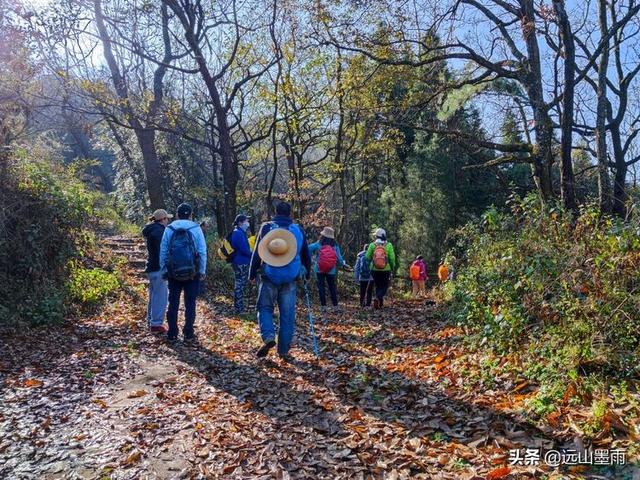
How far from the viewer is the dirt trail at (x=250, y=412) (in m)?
3.52

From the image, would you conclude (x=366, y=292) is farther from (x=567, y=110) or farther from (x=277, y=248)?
(x=277, y=248)

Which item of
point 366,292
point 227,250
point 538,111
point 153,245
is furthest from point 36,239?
point 538,111

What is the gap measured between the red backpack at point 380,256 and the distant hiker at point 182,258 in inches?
178

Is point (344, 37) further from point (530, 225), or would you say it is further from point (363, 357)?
point (363, 357)

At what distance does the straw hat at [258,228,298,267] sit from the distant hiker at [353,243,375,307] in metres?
5.06

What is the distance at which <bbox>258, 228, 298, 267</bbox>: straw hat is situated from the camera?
19.6 ft

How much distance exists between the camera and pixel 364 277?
452 inches

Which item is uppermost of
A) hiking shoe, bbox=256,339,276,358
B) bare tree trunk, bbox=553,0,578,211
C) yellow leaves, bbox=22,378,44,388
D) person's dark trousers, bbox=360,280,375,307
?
bare tree trunk, bbox=553,0,578,211

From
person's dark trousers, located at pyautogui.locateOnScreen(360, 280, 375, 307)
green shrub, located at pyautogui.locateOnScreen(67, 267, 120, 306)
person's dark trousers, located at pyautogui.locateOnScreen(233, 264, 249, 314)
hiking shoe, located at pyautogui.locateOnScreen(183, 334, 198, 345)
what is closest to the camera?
hiking shoe, located at pyautogui.locateOnScreen(183, 334, 198, 345)

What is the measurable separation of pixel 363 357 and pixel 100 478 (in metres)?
3.79

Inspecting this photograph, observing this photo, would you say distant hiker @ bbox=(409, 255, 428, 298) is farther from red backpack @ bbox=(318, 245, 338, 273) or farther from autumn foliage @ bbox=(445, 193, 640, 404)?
autumn foliage @ bbox=(445, 193, 640, 404)

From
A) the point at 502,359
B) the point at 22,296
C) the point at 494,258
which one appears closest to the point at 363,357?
the point at 502,359

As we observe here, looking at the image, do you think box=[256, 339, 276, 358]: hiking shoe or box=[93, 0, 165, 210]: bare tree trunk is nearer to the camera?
box=[256, 339, 276, 358]: hiking shoe

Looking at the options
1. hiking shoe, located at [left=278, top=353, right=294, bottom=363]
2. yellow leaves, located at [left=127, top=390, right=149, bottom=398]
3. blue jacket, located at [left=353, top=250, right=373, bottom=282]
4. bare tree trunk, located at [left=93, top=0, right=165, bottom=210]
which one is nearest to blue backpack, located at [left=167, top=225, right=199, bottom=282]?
hiking shoe, located at [left=278, top=353, right=294, bottom=363]
